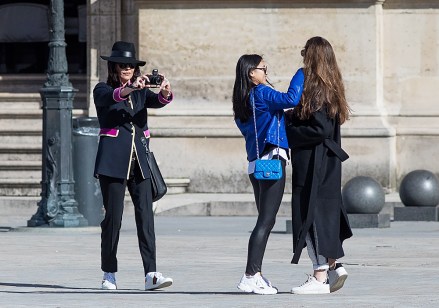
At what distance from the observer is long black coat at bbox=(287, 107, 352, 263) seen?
38.9ft

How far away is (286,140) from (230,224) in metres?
8.19

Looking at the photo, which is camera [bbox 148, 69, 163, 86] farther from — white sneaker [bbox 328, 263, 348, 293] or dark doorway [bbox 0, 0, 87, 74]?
dark doorway [bbox 0, 0, 87, 74]

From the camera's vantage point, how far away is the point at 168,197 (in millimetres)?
22094

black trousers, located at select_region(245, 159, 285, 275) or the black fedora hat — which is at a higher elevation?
the black fedora hat

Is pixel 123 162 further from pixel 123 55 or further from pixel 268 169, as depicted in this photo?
pixel 268 169

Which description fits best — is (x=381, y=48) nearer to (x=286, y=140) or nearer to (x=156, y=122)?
(x=156, y=122)

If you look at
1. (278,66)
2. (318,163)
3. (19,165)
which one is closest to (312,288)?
(318,163)

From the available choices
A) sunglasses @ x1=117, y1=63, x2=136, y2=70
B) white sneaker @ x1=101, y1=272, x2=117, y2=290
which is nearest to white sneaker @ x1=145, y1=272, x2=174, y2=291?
white sneaker @ x1=101, y1=272, x2=117, y2=290

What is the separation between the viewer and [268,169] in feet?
38.6

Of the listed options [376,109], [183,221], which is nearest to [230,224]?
[183,221]

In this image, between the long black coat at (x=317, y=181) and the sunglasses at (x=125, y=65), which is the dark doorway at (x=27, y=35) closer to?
the sunglasses at (x=125, y=65)

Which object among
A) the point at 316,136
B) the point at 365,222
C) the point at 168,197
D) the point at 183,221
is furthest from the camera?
the point at 168,197

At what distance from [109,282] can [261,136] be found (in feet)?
5.39

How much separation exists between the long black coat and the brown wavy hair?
6 centimetres
